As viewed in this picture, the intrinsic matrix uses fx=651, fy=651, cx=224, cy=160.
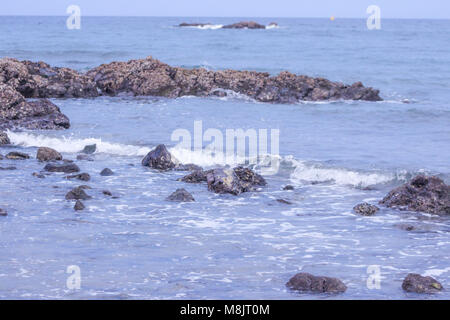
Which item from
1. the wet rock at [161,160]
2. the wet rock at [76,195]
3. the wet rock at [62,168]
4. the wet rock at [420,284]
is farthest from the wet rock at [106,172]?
the wet rock at [420,284]

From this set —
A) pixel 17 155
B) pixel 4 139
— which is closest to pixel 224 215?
pixel 17 155

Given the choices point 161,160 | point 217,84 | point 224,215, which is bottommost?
point 224,215

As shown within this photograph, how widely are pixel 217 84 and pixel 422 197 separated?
53.3 ft

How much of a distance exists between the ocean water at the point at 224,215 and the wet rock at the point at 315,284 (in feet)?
0.46

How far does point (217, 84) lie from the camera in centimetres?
2658

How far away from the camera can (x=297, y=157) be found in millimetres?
15547

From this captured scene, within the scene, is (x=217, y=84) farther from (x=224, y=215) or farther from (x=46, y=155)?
(x=224, y=215)

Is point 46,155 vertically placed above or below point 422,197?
above

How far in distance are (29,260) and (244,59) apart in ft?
121

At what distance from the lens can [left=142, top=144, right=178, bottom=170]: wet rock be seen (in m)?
14.4

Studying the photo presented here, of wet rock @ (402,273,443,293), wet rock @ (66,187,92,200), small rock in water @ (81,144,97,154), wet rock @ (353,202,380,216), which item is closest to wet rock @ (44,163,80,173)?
wet rock @ (66,187,92,200)

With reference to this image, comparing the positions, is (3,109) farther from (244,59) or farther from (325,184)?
(244,59)

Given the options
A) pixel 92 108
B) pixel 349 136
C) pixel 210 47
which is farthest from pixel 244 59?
pixel 349 136

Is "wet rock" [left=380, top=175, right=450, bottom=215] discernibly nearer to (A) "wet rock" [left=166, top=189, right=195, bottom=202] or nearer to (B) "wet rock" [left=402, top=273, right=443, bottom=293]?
(A) "wet rock" [left=166, top=189, right=195, bottom=202]
